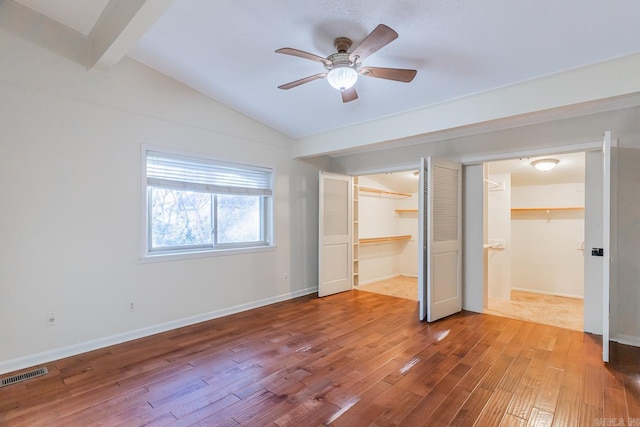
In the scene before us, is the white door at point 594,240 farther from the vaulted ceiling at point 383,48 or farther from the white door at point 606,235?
the white door at point 606,235

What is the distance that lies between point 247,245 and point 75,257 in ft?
6.69

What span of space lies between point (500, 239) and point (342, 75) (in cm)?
458

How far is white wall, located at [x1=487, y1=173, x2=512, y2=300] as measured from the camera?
5.47 m

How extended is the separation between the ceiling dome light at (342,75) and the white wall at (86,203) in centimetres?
219

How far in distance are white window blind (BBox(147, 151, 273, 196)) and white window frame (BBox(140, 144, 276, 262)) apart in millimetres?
38

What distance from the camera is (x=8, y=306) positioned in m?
2.70

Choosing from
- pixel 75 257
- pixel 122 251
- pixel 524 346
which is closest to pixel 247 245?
pixel 122 251

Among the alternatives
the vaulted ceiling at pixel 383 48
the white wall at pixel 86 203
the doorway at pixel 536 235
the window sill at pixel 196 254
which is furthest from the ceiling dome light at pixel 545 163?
the white wall at pixel 86 203

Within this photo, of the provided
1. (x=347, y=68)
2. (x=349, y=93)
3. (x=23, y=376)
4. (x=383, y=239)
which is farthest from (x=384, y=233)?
(x=23, y=376)

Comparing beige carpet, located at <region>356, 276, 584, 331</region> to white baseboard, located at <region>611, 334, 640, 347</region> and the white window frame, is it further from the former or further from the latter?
the white window frame

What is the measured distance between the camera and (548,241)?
595cm

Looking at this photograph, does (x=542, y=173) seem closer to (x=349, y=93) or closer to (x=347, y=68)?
(x=349, y=93)

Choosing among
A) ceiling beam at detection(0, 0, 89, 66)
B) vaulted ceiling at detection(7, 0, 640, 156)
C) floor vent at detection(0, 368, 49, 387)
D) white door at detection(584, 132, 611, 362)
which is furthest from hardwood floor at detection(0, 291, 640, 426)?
ceiling beam at detection(0, 0, 89, 66)

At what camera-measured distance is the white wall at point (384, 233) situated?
654 cm
